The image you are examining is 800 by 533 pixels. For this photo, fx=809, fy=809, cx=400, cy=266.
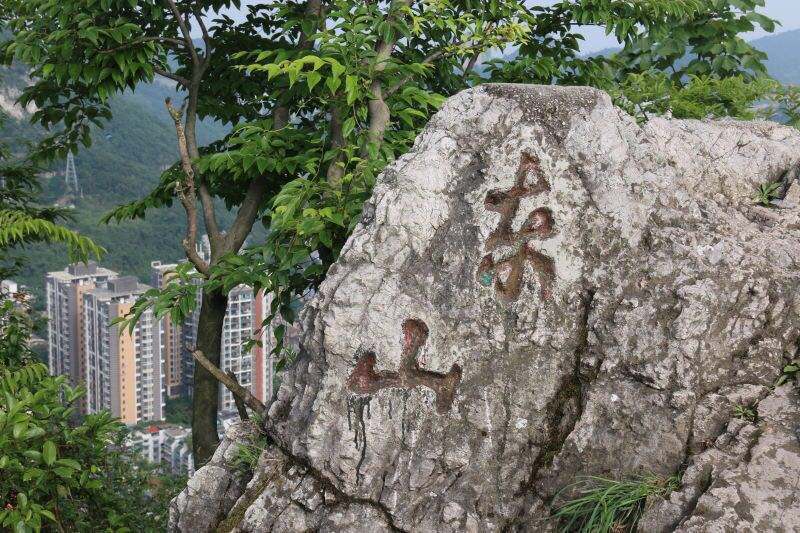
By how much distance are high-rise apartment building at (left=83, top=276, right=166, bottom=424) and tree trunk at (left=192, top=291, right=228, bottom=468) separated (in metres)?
28.7

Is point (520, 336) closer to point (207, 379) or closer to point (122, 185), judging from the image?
point (207, 379)

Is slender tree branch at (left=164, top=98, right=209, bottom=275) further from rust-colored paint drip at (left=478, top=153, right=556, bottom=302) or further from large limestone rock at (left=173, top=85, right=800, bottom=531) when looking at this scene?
rust-colored paint drip at (left=478, top=153, right=556, bottom=302)

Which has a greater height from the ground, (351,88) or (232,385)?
(351,88)

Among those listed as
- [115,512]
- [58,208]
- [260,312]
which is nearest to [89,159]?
[260,312]

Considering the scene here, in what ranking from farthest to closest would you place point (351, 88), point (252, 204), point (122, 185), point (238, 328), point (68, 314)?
point (122, 185), point (68, 314), point (238, 328), point (252, 204), point (351, 88)

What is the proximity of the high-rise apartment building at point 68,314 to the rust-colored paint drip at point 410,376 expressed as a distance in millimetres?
34912

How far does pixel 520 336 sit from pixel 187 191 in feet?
10.7

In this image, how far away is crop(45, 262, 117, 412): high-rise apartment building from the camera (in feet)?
119

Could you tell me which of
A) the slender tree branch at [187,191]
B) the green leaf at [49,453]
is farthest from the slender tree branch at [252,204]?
the green leaf at [49,453]

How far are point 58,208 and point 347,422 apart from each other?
5.91 metres

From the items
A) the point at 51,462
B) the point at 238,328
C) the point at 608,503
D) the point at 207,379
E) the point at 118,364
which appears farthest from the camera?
the point at 118,364

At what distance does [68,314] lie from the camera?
3728 cm

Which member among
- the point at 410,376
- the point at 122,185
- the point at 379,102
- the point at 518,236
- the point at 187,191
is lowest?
the point at 410,376

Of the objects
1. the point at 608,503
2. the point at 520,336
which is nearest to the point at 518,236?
the point at 520,336
